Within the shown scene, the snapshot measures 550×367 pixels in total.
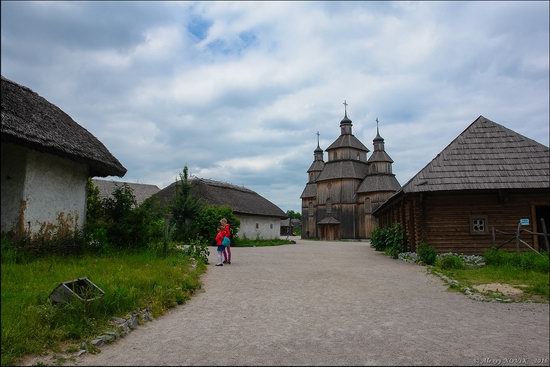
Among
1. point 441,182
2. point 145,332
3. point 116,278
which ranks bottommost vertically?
point 145,332

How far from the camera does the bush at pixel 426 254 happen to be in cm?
1433

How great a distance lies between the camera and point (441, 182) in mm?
15219

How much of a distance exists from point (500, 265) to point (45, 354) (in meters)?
11.8

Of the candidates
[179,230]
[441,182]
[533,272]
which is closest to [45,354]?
[533,272]

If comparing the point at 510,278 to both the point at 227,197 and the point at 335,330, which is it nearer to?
the point at 335,330

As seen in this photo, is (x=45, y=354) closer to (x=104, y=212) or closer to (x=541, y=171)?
(x=104, y=212)

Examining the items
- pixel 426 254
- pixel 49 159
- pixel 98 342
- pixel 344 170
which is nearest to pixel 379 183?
pixel 344 170

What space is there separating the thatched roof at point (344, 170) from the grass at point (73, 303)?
38.9 m

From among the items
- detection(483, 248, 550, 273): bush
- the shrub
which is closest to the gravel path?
detection(483, 248, 550, 273): bush

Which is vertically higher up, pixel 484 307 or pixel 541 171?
pixel 541 171

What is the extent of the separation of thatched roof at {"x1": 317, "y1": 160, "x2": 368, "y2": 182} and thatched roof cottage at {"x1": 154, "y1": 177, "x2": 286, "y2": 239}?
33.2 feet

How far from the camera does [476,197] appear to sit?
15.7 meters

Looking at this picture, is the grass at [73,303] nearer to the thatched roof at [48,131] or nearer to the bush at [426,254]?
the thatched roof at [48,131]

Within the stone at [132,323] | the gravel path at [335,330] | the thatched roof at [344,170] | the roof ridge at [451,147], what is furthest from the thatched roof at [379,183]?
the stone at [132,323]
